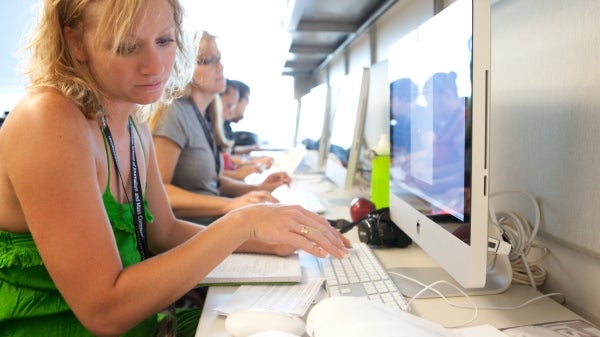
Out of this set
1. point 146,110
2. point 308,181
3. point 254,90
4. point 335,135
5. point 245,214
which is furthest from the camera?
point 254,90

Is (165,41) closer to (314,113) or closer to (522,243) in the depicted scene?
(522,243)

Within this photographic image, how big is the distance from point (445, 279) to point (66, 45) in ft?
2.77

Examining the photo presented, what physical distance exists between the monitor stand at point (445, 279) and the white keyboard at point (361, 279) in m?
0.03

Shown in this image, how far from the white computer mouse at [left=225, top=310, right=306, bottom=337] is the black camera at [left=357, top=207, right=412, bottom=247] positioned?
1.55ft

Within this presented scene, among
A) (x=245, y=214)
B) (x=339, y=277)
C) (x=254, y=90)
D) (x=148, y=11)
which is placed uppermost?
(x=254, y=90)

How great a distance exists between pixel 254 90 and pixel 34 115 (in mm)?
5186

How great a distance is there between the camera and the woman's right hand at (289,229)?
726 mm

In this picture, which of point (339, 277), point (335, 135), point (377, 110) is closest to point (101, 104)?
point (339, 277)

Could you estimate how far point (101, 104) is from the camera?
0.77 metres

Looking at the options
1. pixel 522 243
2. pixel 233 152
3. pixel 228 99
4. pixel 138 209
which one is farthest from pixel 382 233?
pixel 233 152

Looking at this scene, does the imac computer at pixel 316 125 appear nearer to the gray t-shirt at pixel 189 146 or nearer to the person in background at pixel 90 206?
the gray t-shirt at pixel 189 146

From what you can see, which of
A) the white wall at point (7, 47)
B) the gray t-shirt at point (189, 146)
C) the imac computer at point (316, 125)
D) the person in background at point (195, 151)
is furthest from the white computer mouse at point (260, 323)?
the white wall at point (7, 47)

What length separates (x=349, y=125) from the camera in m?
1.70

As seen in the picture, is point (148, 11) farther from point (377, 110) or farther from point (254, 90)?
point (254, 90)
